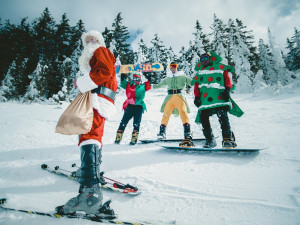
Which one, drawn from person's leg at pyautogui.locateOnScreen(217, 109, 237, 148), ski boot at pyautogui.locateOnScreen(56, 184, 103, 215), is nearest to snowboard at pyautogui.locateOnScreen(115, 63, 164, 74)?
person's leg at pyautogui.locateOnScreen(217, 109, 237, 148)

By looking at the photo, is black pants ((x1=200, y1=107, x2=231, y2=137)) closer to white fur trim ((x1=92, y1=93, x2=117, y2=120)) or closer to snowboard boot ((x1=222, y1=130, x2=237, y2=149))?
snowboard boot ((x1=222, y1=130, x2=237, y2=149))

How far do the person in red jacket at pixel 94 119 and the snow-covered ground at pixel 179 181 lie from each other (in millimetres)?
173

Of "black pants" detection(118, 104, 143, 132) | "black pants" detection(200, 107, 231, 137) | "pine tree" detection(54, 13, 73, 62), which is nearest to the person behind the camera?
"black pants" detection(200, 107, 231, 137)

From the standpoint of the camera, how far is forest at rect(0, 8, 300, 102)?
23.5m

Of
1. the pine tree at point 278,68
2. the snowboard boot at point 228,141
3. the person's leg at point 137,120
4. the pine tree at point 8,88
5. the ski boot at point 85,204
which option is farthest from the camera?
the pine tree at point 278,68

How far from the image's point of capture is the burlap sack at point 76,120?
5.34 feet

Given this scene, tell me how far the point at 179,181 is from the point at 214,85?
2.16 m

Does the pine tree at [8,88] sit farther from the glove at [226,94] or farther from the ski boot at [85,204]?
the glove at [226,94]

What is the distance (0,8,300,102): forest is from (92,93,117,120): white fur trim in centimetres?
2360

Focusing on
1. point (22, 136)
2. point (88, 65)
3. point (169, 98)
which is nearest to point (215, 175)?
point (88, 65)

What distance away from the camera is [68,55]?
31266 millimetres

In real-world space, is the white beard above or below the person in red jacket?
above

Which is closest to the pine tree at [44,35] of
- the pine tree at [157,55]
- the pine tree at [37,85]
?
the pine tree at [37,85]

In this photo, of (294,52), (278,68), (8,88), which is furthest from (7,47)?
(294,52)
